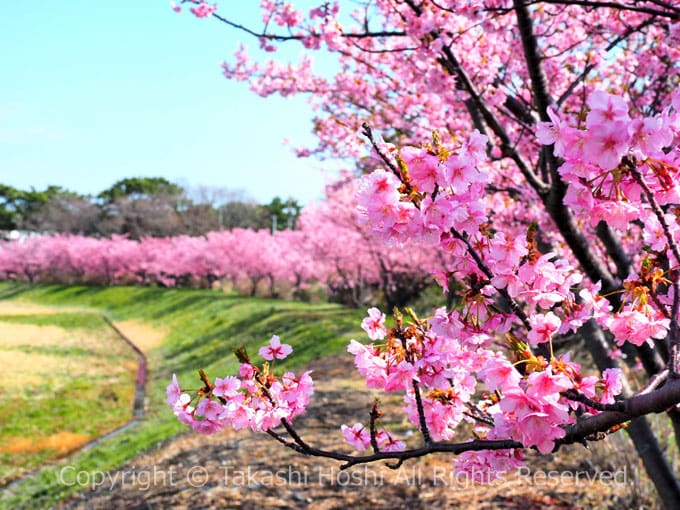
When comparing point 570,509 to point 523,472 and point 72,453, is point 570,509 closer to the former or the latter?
point 523,472

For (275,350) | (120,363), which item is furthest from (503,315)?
(120,363)

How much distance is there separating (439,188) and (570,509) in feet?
13.4

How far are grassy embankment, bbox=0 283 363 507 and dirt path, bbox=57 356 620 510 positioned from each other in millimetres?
1850

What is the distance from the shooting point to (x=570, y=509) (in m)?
4.42

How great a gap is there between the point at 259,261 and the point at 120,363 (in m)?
12.9

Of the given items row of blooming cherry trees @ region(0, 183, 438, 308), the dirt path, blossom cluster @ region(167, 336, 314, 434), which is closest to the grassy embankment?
the dirt path

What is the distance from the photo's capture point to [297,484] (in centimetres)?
524

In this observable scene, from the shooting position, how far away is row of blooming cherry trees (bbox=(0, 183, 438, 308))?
18797 mm

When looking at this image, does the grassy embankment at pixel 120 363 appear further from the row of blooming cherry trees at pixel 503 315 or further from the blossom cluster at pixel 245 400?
the row of blooming cherry trees at pixel 503 315

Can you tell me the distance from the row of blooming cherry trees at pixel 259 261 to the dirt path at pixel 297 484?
10365 millimetres

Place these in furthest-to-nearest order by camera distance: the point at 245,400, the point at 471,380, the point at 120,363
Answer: the point at 120,363 → the point at 471,380 → the point at 245,400

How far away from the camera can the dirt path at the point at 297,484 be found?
475 centimetres

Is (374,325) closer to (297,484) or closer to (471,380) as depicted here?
(471,380)

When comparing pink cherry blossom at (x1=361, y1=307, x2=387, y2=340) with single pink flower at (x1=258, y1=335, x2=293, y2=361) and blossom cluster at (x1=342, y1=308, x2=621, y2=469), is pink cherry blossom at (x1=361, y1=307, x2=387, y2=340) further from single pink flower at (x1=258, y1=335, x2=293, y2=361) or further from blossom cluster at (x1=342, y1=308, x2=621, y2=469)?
single pink flower at (x1=258, y1=335, x2=293, y2=361)
